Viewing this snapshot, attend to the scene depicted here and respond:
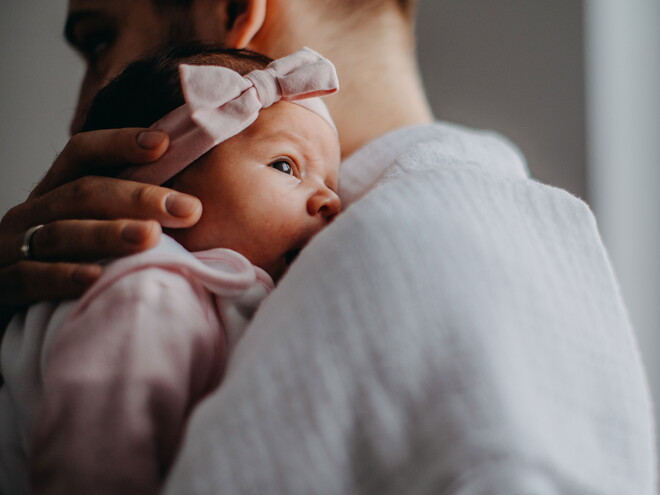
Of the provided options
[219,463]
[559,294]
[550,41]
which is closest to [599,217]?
[550,41]

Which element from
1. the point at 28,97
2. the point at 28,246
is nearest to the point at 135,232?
the point at 28,246

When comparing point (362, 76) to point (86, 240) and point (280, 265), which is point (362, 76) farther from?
point (86, 240)

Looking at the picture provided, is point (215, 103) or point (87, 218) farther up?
point (215, 103)

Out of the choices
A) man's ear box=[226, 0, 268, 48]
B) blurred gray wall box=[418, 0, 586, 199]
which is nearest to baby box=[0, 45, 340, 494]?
man's ear box=[226, 0, 268, 48]

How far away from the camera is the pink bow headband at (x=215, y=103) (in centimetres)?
51

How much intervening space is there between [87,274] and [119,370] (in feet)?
0.33

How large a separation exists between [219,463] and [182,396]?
76mm

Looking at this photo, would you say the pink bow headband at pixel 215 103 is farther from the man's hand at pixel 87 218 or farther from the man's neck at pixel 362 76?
the man's neck at pixel 362 76

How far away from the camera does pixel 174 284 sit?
0.44 m

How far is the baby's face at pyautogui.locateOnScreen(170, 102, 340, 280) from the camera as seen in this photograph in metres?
0.53

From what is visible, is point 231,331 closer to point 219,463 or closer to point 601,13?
point 219,463

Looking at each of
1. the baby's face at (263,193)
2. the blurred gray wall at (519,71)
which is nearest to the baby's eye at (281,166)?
the baby's face at (263,193)

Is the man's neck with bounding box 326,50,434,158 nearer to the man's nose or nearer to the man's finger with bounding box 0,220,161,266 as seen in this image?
the man's nose

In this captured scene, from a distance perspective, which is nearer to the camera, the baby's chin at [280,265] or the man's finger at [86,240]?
the man's finger at [86,240]
